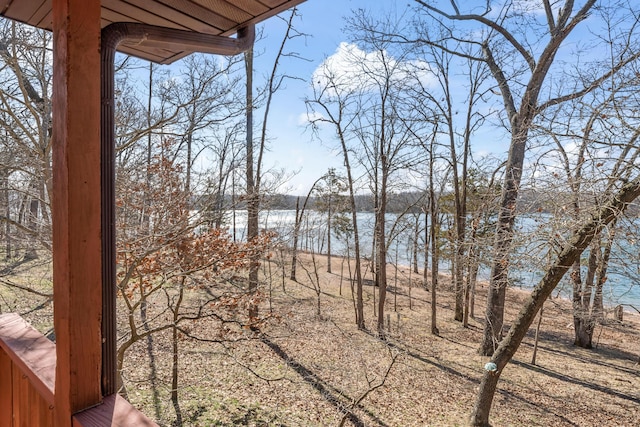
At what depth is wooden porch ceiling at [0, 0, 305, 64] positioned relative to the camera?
121cm

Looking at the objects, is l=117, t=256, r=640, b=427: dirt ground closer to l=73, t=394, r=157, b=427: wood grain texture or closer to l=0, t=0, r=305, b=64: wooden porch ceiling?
l=73, t=394, r=157, b=427: wood grain texture

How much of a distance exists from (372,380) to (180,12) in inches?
220

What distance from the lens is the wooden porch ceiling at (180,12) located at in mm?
1215

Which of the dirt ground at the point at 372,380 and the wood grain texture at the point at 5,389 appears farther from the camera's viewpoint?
the dirt ground at the point at 372,380

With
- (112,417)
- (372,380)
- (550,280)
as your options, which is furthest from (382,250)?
(112,417)

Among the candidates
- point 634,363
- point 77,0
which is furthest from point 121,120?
point 634,363

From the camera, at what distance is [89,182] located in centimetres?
74

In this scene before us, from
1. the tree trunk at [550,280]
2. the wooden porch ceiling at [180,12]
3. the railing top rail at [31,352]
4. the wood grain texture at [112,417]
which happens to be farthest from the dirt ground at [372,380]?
the wooden porch ceiling at [180,12]

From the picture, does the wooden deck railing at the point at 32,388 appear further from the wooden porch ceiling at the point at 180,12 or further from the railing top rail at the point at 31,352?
the wooden porch ceiling at the point at 180,12

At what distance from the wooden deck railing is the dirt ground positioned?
10.6 feet

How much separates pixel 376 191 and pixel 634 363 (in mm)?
7514

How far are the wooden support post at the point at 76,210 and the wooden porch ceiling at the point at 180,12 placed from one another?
0.56m

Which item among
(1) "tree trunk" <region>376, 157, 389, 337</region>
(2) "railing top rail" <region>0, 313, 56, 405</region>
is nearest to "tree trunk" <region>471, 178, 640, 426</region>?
(1) "tree trunk" <region>376, 157, 389, 337</region>

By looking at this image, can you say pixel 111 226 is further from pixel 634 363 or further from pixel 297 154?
pixel 634 363
